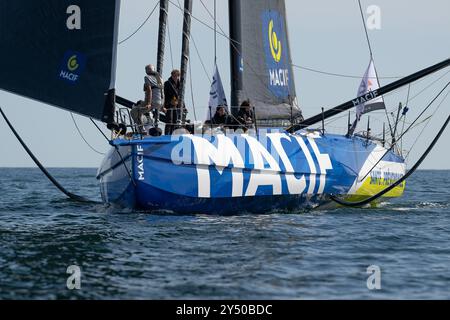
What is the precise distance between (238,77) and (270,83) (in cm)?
156

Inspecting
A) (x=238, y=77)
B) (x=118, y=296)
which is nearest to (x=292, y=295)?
(x=118, y=296)

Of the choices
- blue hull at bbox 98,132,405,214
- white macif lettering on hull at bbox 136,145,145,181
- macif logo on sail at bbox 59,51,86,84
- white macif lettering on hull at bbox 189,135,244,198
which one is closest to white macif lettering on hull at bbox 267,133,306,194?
blue hull at bbox 98,132,405,214

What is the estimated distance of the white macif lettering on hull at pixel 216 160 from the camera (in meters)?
13.6

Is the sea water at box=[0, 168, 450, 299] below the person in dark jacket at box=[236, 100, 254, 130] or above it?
below

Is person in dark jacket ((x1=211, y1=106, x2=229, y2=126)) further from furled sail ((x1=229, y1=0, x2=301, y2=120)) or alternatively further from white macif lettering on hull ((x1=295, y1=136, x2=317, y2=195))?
furled sail ((x1=229, y1=0, x2=301, y2=120))

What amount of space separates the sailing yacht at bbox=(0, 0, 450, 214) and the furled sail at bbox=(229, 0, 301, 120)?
0.15ft

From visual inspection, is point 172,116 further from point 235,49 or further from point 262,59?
point 262,59

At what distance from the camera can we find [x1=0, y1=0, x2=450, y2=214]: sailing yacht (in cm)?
1276

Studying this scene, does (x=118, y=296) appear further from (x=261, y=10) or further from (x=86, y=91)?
(x=261, y=10)

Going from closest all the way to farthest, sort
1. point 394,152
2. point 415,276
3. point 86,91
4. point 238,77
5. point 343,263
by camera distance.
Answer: point 415,276 → point 343,263 → point 86,91 → point 238,77 → point 394,152

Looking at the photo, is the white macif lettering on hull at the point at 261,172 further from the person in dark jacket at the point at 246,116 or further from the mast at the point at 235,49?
the mast at the point at 235,49

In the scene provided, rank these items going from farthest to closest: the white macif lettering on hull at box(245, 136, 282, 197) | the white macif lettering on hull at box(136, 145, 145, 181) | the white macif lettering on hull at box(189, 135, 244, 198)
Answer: the white macif lettering on hull at box(245, 136, 282, 197) → the white macif lettering on hull at box(189, 135, 244, 198) → the white macif lettering on hull at box(136, 145, 145, 181)

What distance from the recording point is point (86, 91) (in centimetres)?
1292

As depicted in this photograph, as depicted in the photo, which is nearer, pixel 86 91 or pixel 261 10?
pixel 86 91
